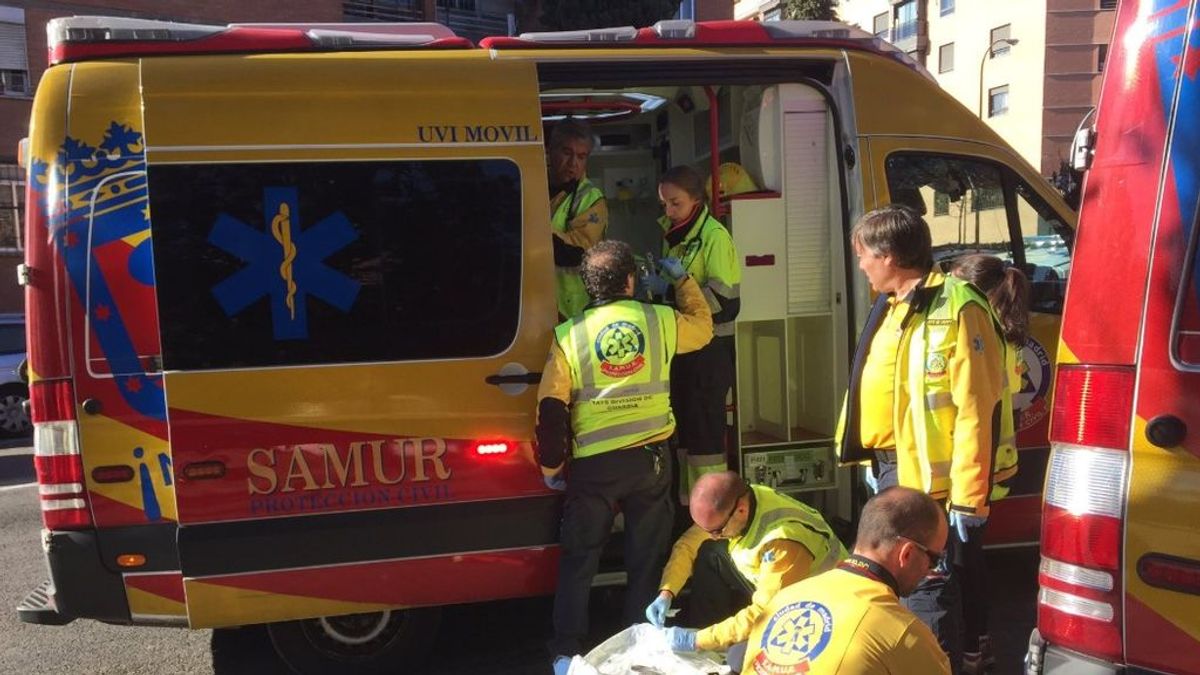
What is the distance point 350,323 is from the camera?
3320 mm

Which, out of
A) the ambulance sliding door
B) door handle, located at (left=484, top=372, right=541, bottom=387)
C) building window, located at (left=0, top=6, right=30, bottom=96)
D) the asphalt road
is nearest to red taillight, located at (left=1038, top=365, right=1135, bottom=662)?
the asphalt road

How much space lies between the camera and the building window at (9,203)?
17500 mm

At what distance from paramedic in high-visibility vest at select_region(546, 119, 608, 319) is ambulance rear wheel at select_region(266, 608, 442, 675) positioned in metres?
1.46

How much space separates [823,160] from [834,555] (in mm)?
2087

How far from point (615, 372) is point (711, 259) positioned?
895 mm

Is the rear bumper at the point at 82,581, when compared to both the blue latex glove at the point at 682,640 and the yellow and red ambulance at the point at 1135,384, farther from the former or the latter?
the yellow and red ambulance at the point at 1135,384

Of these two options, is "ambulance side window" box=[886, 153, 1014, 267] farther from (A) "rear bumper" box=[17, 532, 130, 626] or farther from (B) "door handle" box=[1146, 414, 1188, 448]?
(A) "rear bumper" box=[17, 532, 130, 626]

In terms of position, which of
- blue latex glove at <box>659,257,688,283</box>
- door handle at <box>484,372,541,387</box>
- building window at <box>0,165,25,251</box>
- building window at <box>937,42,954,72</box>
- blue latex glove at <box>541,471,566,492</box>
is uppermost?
building window at <box>937,42,954,72</box>

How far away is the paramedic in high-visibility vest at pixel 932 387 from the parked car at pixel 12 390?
1091 centimetres

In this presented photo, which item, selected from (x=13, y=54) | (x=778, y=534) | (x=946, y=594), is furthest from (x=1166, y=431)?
(x=13, y=54)

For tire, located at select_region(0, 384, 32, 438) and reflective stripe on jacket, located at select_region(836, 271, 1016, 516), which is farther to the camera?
tire, located at select_region(0, 384, 32, 438)

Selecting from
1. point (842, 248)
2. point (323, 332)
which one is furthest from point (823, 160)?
point (323, 332)

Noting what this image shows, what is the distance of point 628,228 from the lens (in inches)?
223

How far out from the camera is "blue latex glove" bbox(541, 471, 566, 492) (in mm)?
3436
